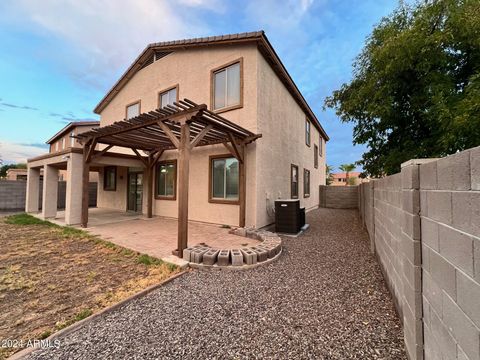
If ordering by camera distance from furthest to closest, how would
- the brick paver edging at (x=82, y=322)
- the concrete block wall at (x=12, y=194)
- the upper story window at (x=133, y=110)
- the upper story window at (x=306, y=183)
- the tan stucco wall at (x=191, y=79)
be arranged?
the upper story window at (x=306, y=183) → the concrete block wall at (x=12, y=194) → the upper story window at (x=133, y=110) → the tan stucco wall at (x=191, y=79) → the brick paver edging at (x=82, y=322)

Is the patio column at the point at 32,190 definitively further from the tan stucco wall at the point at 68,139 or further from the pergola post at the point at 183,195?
the pergola post at the point at 183,195

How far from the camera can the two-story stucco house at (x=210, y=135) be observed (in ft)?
22.0

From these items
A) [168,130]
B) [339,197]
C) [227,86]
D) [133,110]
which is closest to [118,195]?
[133,110]

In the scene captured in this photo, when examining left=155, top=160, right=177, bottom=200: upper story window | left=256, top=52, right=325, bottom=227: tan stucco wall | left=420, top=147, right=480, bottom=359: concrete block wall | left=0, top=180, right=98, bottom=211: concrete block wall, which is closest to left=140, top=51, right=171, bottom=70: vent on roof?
left=155, top=160, right=177, bottom=200: upper story window

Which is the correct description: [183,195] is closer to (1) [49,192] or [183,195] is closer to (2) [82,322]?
(2) [82,322]

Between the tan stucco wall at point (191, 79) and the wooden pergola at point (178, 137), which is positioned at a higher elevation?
the tan stucco wall at point (191, 79)

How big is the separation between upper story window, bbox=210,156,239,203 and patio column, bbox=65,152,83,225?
16.6ft

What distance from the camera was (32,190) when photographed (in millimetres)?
11156

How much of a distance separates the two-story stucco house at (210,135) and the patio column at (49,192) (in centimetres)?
13

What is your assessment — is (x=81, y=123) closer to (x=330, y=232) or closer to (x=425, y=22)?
(x=330, y=232)

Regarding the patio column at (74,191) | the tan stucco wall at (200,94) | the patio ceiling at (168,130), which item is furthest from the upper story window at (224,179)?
the patio column at (74,191)

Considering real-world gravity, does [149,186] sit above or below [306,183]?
below

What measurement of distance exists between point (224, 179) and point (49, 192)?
313 inches


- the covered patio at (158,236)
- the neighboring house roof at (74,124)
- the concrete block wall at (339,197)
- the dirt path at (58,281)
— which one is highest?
the neighboring house roof at (74,124)
